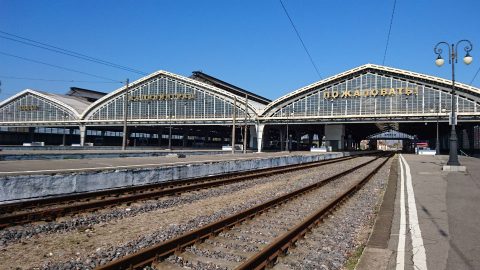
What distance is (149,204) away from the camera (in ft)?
43.8

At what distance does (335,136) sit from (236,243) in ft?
275

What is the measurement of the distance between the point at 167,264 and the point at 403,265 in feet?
13.0

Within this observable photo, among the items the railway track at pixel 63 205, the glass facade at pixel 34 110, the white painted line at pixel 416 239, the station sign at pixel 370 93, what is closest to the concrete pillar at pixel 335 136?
the station sign at pixel 370 93

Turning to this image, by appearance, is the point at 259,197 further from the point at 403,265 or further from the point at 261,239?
the point at 403,265

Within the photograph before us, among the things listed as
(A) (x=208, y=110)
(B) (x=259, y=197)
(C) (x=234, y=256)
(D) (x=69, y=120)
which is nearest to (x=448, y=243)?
(C) (x=234, y=256)

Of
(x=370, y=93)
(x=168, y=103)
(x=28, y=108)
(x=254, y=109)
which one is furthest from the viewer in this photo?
(x=28, y=108)

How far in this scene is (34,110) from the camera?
118250 millimetres

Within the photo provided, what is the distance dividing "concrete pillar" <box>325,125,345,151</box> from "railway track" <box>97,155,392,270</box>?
78130 mm

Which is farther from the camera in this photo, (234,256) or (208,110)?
(208,110)

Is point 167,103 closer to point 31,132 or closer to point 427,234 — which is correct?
point 31,132

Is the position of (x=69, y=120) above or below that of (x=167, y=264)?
above

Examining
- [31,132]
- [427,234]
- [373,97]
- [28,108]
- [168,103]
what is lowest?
[427,234]

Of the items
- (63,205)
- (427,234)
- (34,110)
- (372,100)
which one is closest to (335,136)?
(372,100)

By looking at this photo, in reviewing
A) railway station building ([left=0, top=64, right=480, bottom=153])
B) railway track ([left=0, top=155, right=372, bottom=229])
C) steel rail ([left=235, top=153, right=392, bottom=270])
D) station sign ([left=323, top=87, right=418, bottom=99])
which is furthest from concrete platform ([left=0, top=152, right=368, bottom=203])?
station sign ([left=323, top=87, right=418, bottom=99])
